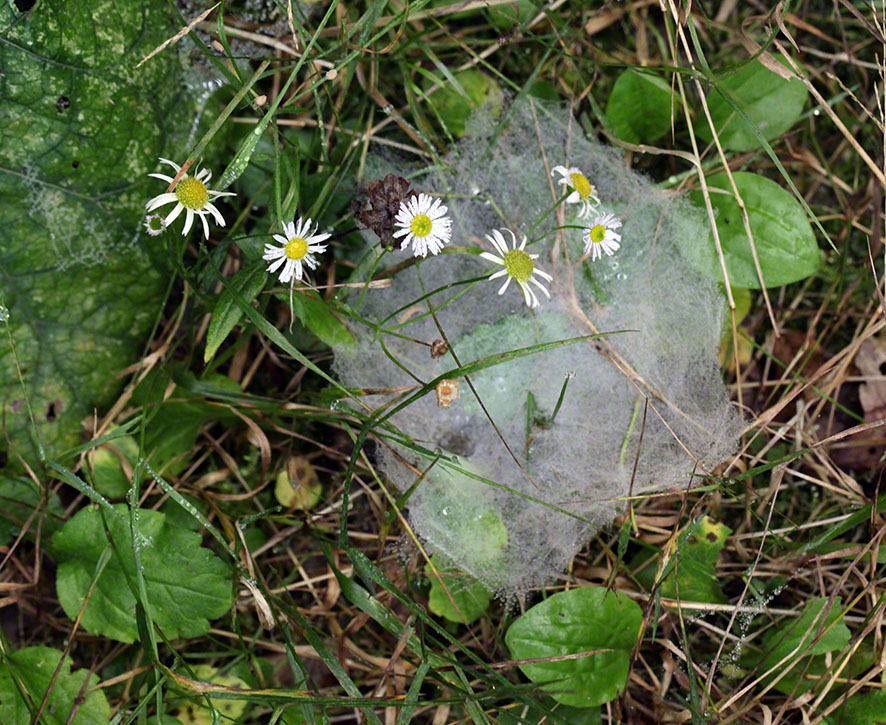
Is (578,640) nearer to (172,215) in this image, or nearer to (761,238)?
(761,238)

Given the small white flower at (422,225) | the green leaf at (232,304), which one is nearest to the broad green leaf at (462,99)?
the small white flower at (422,225)

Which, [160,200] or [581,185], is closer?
[160,200]

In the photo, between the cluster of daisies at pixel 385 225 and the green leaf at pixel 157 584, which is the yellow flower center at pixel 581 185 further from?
the green leaf at pixel 157 584

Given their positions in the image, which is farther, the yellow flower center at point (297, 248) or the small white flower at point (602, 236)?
the small white flower at point (602, 236)

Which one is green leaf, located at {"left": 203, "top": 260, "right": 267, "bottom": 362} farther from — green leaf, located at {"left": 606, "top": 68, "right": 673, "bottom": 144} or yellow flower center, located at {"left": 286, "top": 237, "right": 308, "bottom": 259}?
green leaf, located at {"left": 606, "top": 68, "right": 673, "bottom": 144}

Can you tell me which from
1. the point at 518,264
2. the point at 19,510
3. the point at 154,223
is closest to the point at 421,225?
the point at 518,264

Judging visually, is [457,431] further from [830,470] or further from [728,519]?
[830,470]

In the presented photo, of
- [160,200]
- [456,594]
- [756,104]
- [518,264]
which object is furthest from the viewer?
[756,104]
